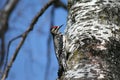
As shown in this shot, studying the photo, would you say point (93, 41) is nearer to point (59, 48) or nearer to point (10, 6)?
point (59, 48)

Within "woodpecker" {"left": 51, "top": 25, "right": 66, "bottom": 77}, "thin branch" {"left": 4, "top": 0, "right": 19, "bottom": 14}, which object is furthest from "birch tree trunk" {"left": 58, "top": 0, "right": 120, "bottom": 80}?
"thin branch" {"left": 4, "top": 0, "right": 19, "bottom": 14}

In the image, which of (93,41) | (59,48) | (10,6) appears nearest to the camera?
(93,41)

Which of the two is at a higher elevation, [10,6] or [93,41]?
[10,6]

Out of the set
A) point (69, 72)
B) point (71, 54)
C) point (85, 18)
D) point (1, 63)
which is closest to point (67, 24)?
point (85, 18)

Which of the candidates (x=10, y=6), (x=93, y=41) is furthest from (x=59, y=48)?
(x=10, y=6)

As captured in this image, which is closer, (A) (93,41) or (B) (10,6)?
(A) (93,41)

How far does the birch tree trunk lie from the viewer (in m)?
1.80

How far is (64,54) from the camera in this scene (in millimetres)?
2012

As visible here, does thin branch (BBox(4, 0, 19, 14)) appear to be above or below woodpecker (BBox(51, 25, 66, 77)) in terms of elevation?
above

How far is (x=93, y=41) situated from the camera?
1.96m

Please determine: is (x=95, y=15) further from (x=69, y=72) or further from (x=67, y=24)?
(x=69, y=72)

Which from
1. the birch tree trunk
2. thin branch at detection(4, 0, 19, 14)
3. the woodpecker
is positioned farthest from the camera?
thin branch at detection(4, 0, 19, 14)

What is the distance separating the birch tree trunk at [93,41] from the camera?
71.0 inches

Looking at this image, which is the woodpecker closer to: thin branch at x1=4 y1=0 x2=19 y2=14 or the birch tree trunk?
the birch tree trunk
